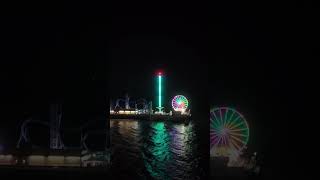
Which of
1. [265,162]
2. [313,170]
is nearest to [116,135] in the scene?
[265,162]

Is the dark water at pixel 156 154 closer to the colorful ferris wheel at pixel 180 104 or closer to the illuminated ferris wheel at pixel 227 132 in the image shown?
the illuminated ferris wheel at pixel 227 132

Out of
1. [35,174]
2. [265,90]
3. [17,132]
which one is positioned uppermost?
[265,90]

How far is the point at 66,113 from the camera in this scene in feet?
88.3

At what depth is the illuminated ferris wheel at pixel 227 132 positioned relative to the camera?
2248 centimetres

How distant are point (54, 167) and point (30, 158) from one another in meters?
1.63

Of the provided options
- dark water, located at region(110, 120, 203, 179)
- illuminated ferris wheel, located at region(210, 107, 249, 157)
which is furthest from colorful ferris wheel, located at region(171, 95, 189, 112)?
illuminated ferris wheel, located at region(210, 107, 249, 157)

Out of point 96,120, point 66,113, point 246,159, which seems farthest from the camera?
point 96,120

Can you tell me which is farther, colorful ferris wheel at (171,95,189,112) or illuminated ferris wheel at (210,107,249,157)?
colorful ferris wheel at (171,95,189,112)

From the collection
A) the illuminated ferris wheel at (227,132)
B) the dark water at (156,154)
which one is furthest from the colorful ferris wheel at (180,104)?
the illuminated ferris wheel at (227,132)

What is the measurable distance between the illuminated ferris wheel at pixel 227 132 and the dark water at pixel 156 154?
168cm

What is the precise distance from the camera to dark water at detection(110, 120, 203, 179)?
71.9ft

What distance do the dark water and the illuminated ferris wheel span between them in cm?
168

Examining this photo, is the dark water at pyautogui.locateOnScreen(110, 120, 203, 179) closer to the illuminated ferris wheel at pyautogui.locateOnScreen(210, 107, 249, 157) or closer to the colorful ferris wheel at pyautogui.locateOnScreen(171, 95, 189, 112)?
the illuminated ferris wheel at pyautogui.locateOnScreen(210, 107, 249, 157)

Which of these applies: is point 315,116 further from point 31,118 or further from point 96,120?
point 31,118
